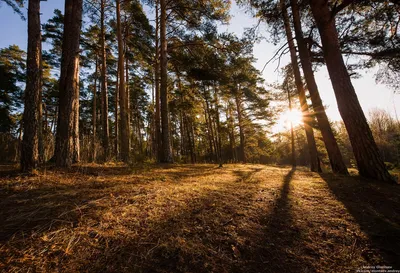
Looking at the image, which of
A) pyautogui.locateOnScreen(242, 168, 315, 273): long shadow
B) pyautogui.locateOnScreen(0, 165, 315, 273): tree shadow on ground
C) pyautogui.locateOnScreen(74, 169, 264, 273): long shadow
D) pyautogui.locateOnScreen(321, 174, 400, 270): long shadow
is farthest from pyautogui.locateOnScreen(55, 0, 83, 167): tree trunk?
pyautogui.locateOnScreen(321, 174, 400, 270): long shadow

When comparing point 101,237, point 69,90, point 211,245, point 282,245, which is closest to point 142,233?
point 101,237

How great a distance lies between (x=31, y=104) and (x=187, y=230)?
4.04 meters

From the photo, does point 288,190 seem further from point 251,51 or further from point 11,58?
point 11,58

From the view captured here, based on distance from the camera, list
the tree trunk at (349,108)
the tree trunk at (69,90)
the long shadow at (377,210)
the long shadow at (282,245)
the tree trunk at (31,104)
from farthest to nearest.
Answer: the tree trunk at (69,90) < the tree trunk at (349,108) < the tree trunk at (31,104) < the long shadow at (377,210) < the long shadow at (282,245)

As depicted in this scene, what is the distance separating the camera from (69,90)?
4055mm

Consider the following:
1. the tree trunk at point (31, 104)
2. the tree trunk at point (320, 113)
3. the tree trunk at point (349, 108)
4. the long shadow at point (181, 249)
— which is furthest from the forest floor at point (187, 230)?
the tree trunk at point (320, 113)

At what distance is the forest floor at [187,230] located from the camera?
1239 millimetres

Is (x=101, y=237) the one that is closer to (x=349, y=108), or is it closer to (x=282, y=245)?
(x=282, y=245)

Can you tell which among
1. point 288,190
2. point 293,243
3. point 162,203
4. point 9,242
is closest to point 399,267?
point 293,243

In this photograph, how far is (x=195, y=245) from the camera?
143 centimetres

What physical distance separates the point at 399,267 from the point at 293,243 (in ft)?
2.45

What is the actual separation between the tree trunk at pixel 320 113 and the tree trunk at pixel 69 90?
21.2 ft

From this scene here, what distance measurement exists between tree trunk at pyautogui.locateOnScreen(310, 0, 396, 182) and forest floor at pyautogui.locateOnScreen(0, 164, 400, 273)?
3.94 ft

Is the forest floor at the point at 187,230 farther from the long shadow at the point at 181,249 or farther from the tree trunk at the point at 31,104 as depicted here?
the tree trunk at the point at 31,104
